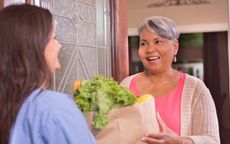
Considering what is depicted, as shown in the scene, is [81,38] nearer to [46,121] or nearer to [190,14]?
[46,121]

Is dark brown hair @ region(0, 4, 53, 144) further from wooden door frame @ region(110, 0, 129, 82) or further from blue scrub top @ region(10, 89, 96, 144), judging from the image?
wooden door frame @ region(110, 0, 129, 82)

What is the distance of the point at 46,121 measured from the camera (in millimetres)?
859

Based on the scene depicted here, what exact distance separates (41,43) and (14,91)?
5.0 inches

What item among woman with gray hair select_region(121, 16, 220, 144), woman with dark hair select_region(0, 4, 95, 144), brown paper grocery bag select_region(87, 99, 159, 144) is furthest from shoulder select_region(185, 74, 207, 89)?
woman with dark hair select_region(0, 4, 95, 144)

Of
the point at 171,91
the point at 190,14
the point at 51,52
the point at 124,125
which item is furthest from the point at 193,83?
the point at 190,14

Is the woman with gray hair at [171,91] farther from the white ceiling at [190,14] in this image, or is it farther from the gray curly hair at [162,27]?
the white ceiling at [190,14]

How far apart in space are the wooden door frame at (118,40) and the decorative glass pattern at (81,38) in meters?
0.02

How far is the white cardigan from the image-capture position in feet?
4.87

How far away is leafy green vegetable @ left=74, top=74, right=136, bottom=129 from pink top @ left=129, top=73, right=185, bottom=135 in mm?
312

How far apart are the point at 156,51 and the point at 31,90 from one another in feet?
2.53

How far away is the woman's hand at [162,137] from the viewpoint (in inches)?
49.6

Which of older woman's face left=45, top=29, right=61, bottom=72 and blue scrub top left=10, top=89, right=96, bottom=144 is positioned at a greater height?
older woman's face left=45, top=29, right=61, bottom=72

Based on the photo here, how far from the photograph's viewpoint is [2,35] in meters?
0.91

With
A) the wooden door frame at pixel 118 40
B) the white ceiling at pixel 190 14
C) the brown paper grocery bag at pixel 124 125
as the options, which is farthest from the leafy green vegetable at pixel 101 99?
the white ceiling at pixel 190 14
